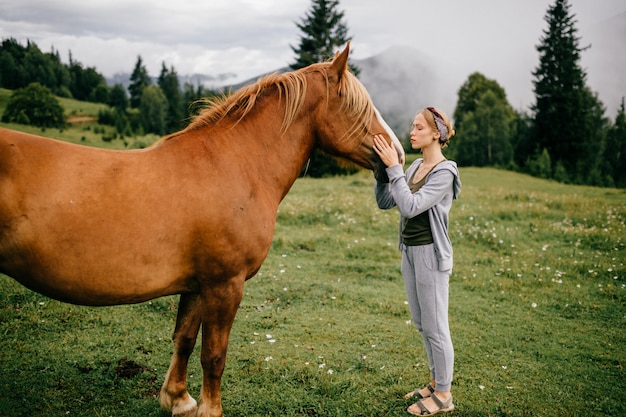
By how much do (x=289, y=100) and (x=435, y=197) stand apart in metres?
1.47

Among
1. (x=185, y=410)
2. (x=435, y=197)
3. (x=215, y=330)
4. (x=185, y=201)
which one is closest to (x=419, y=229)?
(x=435, y=197)

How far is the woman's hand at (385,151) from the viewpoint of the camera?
3.38 m

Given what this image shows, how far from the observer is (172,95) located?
3265 inches

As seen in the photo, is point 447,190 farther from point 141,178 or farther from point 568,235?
point 568,235

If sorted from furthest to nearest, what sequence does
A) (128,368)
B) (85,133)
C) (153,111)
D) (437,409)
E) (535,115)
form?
(153,111) → (535,115) → (85,133) → (128,368) → (437,409)

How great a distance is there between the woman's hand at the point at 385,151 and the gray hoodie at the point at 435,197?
0.06m

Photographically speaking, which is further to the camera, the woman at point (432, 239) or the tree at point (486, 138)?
the tree at point (486, 138)

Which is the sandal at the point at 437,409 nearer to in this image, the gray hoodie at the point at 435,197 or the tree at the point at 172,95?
the gray hoodie at the point at 435,197

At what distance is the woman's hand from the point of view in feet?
11.1

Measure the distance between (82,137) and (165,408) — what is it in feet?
97.3

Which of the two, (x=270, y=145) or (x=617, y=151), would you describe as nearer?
(x=270, y=145)

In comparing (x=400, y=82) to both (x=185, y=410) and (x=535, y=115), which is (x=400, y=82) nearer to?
(x=535, y=115)

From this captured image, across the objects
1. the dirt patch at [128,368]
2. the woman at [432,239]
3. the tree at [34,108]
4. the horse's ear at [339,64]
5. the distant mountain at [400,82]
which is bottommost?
the dirt patch at [128,368]

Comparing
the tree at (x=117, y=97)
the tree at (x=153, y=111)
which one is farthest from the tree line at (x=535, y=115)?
the tree at (x=117, y=97)
